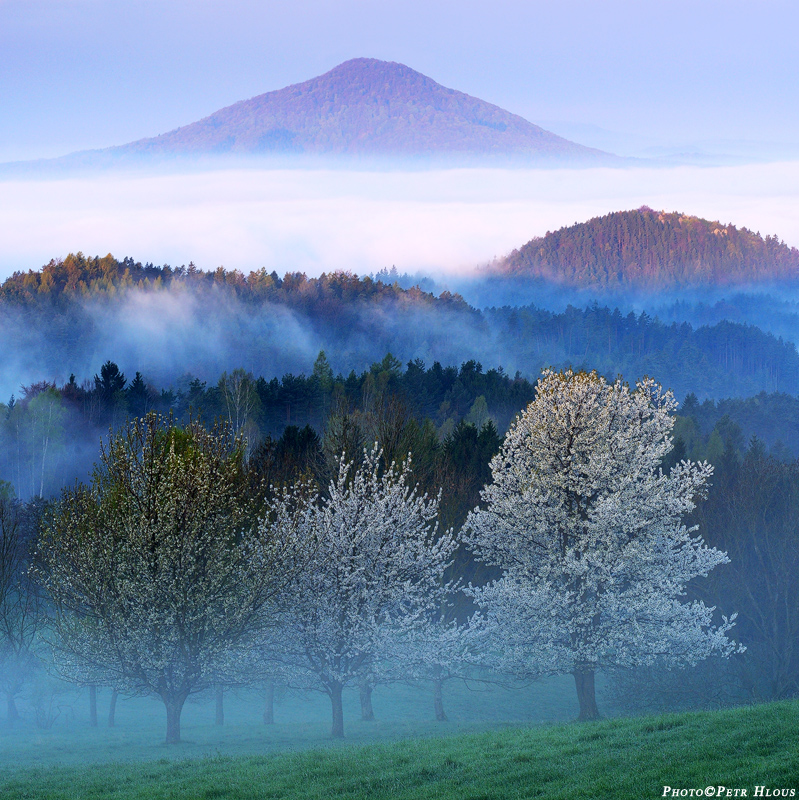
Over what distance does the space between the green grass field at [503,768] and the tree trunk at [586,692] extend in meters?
8.75

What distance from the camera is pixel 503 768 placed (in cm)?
1994

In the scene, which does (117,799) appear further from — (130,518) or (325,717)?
(325,717)

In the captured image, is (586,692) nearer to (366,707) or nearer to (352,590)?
(352,590)

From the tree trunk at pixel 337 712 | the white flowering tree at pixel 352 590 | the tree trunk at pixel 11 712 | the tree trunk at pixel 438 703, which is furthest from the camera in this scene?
the tree trunk at pixel 11 712

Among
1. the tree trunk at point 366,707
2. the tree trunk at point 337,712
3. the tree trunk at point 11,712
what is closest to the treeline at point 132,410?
the tree trunk at point 11,712

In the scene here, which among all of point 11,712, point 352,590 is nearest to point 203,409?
point 11,712

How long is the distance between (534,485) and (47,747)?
75.2ft

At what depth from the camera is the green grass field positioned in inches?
666

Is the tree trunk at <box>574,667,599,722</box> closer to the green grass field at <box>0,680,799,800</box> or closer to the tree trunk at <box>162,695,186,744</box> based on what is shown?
the green grass field at <box>0,680,799,800</box>

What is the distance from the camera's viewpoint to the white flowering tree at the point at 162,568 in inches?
1193

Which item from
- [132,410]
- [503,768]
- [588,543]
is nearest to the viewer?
[503,768]

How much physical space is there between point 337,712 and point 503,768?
1592 centimetres

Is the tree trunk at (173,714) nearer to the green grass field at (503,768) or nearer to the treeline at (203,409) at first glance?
the green grass field at (503,768)

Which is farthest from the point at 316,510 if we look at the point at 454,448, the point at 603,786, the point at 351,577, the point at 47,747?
the point at 454,448
